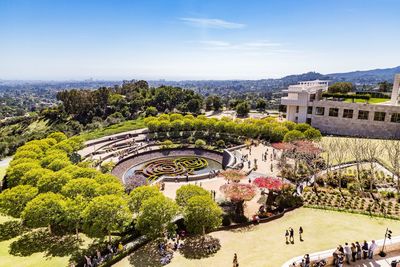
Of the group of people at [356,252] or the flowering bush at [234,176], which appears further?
the flowering bush at [234,176]

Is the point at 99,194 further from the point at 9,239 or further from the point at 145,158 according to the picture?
the point at 145,158

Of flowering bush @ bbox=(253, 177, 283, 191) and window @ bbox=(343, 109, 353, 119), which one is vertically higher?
window @ bbox=(343, 109, 353, 119)

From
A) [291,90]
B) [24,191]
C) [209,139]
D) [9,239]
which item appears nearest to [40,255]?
[9,239]

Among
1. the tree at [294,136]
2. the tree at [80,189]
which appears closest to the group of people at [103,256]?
the tree at [80,189]

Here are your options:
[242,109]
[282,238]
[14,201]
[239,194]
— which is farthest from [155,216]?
[242,109]

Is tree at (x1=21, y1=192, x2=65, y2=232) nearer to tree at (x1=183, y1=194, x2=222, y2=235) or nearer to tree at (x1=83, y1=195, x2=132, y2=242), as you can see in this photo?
tree at (x1=83, y1=195, x2=132, y2=242)

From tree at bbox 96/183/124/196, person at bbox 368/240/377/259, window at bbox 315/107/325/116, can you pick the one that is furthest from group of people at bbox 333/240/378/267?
window at bbox 315/107/325/116

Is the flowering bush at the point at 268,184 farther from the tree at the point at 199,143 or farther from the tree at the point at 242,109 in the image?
the tree at the point at 242,109
